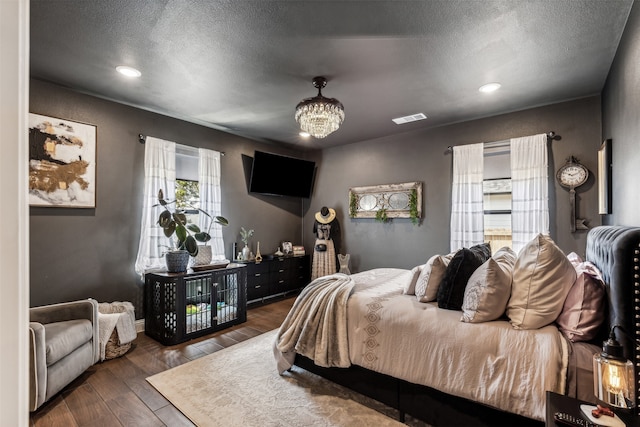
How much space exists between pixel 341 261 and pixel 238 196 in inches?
79.9

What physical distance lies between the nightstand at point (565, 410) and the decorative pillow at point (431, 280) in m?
0.96

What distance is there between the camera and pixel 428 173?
14.6 feet

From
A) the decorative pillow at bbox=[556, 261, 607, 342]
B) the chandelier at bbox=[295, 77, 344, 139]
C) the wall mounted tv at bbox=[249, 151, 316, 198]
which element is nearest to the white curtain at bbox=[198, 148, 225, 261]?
the wall mounted tv at bbox=[249, 151, 316, 198]

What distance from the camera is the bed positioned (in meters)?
1.45

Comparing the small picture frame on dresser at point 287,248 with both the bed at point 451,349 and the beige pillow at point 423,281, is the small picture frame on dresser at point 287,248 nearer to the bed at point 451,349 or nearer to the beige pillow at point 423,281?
the bed at point 451,349

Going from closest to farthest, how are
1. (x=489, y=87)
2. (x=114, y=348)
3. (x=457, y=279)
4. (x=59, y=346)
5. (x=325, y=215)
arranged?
(x=457, y=279), (x=59, y=346), (x=114, y=348), (x=489, y=87), (x=325, y=215)

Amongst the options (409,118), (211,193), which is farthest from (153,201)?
(409,118)

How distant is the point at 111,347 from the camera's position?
291 cm

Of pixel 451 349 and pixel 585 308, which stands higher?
pixel 585 308

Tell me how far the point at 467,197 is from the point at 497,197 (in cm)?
38

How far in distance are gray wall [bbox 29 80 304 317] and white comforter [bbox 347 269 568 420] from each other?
285 cm


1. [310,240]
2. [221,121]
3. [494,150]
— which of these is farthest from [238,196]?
[494,150]

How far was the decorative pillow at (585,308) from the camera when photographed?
1.57 m

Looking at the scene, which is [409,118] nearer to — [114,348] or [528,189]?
[528,189]
